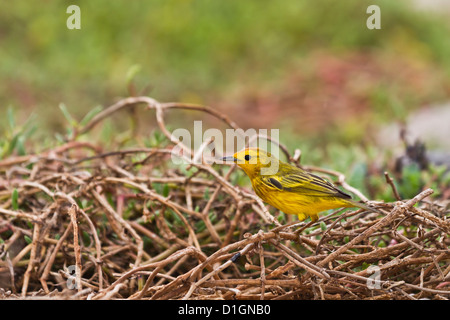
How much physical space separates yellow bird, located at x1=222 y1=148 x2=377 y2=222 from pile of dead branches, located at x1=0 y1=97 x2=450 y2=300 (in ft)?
0.22

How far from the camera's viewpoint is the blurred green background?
8266mm

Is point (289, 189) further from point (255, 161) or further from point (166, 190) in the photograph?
point (166, 190)

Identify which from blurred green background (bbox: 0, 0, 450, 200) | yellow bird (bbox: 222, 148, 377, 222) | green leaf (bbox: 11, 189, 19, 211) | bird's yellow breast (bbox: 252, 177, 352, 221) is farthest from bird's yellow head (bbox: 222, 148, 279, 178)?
blurred green background (bbox: 0, 0, 450, 200)

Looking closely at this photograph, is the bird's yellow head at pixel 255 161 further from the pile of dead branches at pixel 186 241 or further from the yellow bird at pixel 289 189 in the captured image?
the pile of dead branches at pixel 186 241

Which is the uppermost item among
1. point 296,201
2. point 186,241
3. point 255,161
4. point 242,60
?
point 242,60

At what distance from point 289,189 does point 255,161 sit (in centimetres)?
18

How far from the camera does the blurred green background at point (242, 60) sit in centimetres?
827

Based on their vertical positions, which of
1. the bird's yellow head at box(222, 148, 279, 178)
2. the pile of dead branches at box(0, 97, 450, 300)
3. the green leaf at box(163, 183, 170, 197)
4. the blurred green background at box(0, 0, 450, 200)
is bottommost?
the pile of dead branches at box(0, 97, 450, 300)

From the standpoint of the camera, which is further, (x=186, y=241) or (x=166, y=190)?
(x=166, y=190)

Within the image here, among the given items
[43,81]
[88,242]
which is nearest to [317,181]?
[88,242]

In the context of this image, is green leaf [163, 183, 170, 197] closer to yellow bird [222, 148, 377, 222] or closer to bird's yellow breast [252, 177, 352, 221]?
yellow bird [222, 148, 377, 222]

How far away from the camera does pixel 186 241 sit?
311 cm

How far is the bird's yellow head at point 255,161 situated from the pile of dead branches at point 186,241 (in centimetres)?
15

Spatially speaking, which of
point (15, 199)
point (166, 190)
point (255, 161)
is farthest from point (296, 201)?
point (15, 199)
